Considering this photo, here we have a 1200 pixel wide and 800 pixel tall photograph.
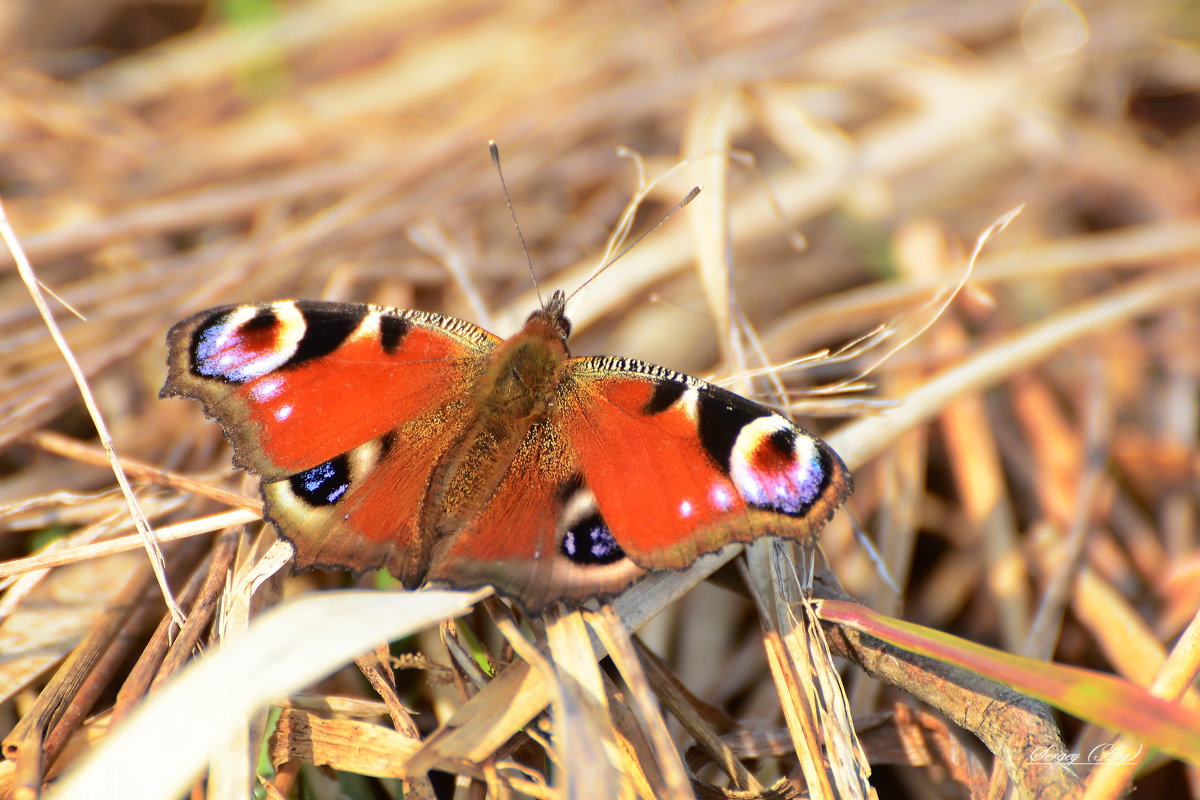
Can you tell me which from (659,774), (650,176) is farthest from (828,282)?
(659,774)

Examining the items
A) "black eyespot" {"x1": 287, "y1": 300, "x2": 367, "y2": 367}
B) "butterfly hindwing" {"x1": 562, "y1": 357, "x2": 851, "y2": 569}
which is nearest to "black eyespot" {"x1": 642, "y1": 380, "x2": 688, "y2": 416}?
"butterfly hindwing" {"x1": 562, "y1": 357, "x2": 851, "y2": 569}

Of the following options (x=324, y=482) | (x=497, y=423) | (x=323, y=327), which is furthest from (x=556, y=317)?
(x=324, y=482)

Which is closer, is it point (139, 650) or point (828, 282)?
point (139, 650)

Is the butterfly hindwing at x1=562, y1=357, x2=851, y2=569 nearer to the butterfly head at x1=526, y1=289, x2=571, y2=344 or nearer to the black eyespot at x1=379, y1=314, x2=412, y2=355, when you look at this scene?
the butterfly head at x1=526, y1=289, x2=571, y2=344

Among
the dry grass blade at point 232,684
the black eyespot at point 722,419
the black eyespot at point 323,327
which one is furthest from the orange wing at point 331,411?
the black eyespot at point 722,419

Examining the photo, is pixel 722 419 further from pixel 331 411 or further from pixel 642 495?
pixel 331 411

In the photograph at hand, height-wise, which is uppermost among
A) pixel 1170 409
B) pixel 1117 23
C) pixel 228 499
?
pixel 228 499

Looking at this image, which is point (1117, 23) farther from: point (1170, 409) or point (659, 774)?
point (659, 774)

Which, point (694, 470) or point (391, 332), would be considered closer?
point (694, 470)
